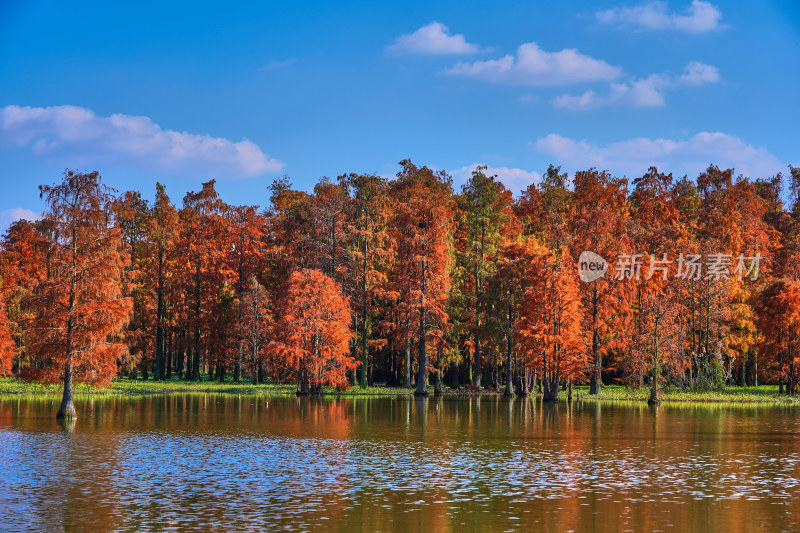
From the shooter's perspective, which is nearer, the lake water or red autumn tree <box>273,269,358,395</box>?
the lake water

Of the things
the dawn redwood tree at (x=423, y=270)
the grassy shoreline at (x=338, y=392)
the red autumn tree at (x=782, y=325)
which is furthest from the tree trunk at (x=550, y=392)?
the red autumn tree at (x=782, y=325)

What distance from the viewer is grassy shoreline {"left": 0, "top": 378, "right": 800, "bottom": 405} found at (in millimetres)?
71812

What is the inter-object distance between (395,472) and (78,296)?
26.2m

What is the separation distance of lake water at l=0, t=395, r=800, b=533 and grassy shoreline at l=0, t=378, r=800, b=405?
19.7m

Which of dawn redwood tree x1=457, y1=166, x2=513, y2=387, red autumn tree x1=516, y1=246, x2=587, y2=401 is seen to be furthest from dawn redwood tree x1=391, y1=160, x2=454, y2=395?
red autumn tree x1=516, y1=246, x2=587, y2=401

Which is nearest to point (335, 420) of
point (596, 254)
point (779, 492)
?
point (779, 492)

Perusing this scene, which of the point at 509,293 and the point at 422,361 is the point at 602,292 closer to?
the point at 509,293

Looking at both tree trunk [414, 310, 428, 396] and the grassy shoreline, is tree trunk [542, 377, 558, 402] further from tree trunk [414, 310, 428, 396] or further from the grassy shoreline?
tree trunk [414, 310, 428, 396]

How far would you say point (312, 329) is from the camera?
72.5 metres

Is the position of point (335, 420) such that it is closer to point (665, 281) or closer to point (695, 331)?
point (665, 281)

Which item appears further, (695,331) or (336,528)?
(695,331)

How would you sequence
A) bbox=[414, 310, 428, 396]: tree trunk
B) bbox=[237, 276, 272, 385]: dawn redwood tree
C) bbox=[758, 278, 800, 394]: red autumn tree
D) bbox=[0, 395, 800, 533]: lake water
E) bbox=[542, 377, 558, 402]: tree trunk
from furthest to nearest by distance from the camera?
bbox=[237, 276, 272, 385]: dawn redwood tree, bbox=[414, 310, 428, 396]: tree trunk, bbox=[758, 278, 800, 394]: red autumn tree, bbox=[542, 377, 558, 402]: tree trunk, bbox=[0, 395, 800, 533]: lake water

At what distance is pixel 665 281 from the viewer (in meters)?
76.9

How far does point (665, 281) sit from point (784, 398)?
14160 millimetres
